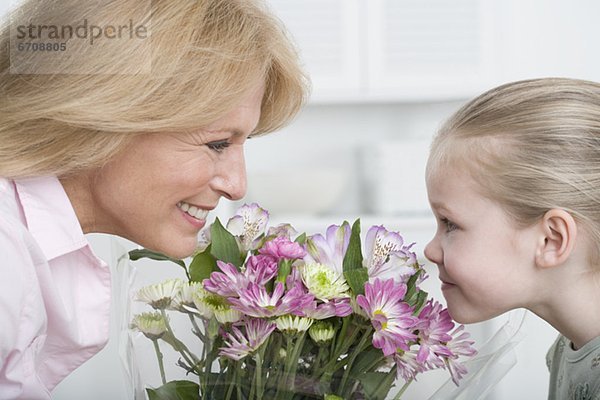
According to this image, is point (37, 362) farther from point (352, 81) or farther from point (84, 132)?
point (352, 81)

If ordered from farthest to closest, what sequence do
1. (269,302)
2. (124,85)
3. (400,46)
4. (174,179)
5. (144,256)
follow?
(400,46)
(174,179)
(124,85)
(144,256)
(269,302)

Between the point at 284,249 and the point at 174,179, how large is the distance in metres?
0.35

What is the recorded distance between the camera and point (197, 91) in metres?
1.08

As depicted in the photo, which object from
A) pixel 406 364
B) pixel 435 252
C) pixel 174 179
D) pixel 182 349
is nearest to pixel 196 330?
pixel 182 349

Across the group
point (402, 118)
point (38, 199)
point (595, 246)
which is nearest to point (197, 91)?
point (38, 199)

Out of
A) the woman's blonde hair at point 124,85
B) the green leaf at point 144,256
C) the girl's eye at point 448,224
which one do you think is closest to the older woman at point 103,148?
the woman's blonde hair at point 124,85

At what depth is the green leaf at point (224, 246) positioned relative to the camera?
0.91 metres

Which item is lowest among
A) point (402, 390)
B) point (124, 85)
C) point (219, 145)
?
point (402, 390)

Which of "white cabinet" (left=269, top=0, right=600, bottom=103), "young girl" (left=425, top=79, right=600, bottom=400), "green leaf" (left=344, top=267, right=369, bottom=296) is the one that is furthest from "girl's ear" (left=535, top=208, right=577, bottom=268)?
"white cabinet" (left=269, top=0, right=600, bottom=103)

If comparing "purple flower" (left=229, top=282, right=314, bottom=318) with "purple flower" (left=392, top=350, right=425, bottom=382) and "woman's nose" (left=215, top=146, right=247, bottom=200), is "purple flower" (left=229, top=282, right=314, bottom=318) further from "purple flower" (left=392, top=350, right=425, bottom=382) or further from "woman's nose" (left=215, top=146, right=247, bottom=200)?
"woman's nose" (left=215, top=146, right=247, bottom=200)

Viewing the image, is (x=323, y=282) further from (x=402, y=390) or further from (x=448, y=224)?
(x=448, y=224)

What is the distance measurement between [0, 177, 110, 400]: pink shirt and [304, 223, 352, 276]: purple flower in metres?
0.38

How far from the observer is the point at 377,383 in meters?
0.85

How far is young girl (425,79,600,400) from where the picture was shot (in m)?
1.14
